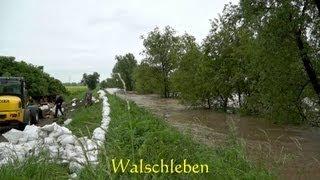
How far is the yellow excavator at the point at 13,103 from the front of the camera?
69.2ft

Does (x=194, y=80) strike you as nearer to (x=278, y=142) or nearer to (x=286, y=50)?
(x=286, y=50)

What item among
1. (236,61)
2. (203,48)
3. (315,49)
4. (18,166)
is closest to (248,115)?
(236,61)

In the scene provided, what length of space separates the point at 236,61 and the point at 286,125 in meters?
8.97

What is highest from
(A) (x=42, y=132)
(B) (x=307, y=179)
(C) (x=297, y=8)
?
(C) (x=297, y=8)

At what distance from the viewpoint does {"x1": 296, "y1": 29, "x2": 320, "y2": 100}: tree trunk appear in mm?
21047

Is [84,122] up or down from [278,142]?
up

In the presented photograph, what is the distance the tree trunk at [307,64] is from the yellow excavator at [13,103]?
12.0 metres

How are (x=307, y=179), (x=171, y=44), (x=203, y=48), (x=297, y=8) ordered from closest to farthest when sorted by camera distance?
(x=307, y=179) → (x=297, y=8) → (x=203, y=48) → (x=171, y=44)

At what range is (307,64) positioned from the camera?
21375 millimetres

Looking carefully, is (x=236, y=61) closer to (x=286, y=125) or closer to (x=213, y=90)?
(x=213, y=90)

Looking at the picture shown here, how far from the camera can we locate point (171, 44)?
2766 inches

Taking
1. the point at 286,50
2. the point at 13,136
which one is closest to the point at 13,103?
the point at 13,136

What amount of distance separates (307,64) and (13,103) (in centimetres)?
1242

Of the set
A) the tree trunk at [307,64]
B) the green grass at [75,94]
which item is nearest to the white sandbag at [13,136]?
the tree trunk at [307,64]
